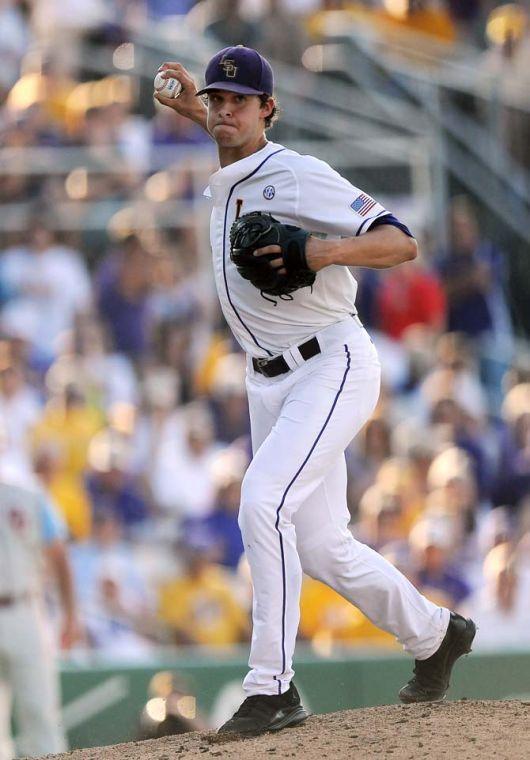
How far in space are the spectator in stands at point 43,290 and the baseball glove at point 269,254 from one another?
579cm

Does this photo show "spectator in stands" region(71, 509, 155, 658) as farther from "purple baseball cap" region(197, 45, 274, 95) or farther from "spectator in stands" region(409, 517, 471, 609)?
"purple baseball cap" region(197, 45, 274, 95)

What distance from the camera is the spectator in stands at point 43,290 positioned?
10266mm

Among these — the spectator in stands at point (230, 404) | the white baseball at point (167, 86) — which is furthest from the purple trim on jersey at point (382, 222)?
the spectator in stands at point (230, 404)

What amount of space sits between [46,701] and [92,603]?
172cm

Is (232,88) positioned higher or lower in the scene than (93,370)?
higher

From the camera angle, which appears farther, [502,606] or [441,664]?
[502,606]

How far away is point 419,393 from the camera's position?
1063 centimetres

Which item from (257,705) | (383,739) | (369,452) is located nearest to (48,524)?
(369,452)

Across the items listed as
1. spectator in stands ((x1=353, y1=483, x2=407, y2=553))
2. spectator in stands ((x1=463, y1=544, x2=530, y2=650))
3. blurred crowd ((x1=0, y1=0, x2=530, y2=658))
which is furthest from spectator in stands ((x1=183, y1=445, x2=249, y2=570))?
spectator in stands ((x1=463, y1=544, x2=530, y2=650))

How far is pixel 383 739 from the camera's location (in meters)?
4.68

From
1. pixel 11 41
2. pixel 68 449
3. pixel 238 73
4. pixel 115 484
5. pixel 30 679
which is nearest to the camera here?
pixel 238 73

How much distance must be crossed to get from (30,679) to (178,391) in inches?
134

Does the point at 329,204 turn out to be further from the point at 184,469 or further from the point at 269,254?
the point at 184,469

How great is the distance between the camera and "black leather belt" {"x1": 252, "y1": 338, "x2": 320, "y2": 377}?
4742 mm
